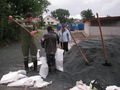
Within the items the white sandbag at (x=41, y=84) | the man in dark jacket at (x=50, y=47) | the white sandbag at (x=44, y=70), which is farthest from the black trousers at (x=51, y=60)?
the white sandbag at (x=41, y=84)

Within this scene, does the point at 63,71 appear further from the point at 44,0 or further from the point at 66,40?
the point at 44,0

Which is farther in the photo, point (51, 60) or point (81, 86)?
point (51, 60)

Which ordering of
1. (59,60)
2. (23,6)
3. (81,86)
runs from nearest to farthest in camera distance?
(81,86) < (59,60) < (23,6)

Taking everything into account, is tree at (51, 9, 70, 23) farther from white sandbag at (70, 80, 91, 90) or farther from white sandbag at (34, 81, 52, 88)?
white sandbag at (70, 80, 91, 90)

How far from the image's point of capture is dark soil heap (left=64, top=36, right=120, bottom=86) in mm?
6404

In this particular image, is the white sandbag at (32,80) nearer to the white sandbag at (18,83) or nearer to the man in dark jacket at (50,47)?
the white sandbag at (18,83)

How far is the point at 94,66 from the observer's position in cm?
696

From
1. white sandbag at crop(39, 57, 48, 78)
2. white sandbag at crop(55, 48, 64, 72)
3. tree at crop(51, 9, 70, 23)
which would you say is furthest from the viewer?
tree at crop(51, 9, 70, 23)

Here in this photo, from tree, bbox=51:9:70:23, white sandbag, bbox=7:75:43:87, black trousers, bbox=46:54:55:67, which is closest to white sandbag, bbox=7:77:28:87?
white sandbag, bbox=7:75:43:87

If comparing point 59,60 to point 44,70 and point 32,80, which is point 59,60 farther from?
point 32,80

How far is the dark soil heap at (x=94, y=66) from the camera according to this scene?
21.0 feet

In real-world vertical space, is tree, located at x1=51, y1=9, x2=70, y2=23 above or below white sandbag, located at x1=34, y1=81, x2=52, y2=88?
above

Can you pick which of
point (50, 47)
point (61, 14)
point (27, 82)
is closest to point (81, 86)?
point (27, 82)

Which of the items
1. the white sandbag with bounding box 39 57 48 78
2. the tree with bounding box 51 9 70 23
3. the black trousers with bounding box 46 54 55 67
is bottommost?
the white sandbag with bounding box 39 57 48 78
